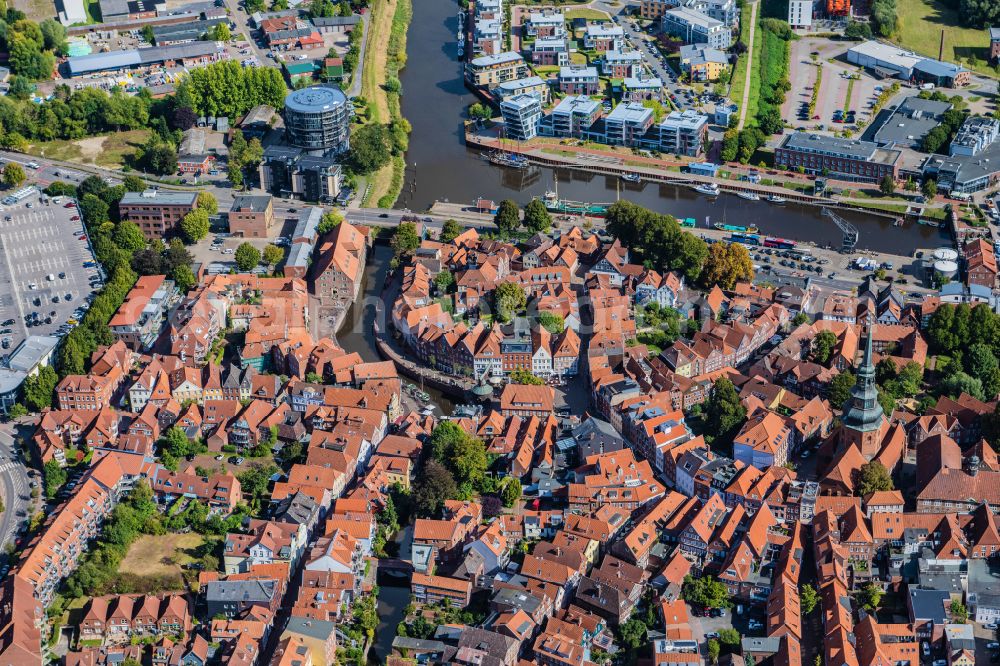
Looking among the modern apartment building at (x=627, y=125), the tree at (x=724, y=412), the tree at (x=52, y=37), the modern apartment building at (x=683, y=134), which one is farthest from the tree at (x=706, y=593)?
the tree at (x=52, y=37)

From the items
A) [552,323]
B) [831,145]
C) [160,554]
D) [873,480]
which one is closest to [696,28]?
[831,145]

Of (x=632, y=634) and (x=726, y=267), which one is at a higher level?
(x=726, y=267)

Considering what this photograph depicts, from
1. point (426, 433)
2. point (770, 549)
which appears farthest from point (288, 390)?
point (770, 549)

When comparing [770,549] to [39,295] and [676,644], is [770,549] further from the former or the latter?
[39,295]

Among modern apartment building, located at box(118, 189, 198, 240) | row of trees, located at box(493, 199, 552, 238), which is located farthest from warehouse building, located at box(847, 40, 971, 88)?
modern apartment building, located at box(118, 189, 198, 240)

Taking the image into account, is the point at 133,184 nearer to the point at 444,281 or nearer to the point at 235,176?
the point at 235,176

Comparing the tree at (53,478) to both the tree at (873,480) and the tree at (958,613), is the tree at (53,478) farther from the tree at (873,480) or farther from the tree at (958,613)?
the tree at (958,613)
